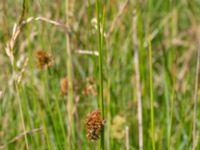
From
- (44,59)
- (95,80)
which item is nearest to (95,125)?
(44,59)

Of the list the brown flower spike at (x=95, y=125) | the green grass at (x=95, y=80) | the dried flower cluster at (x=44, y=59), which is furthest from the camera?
the green grass at (x=95, y=80)

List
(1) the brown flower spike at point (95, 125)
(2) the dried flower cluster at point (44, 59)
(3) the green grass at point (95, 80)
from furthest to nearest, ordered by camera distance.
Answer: (3) the green grass at point (95, 80) → (2) the dried flower cluster at point (44, 59) → (1) the brown flower spike at point (95, 125)

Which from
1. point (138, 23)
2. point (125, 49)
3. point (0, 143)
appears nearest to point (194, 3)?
point (125, 49)

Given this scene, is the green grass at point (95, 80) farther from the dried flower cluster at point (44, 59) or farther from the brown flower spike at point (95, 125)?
the brown flower spike at point (95, 125)

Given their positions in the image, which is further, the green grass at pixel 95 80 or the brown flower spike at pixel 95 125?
the green grass at pixel 95 80

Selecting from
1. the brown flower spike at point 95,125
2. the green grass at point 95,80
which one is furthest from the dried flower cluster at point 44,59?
the brown flower spike at point 95,125

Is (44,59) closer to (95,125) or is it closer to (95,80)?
(95,80)

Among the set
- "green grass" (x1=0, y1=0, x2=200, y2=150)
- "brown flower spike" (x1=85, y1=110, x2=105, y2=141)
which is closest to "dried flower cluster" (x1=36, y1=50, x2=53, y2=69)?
"green grass" (x1=0, y1=0, x2=200, y2=150)

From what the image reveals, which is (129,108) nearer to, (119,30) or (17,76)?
(119,30)

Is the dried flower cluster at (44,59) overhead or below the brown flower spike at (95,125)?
overhead
